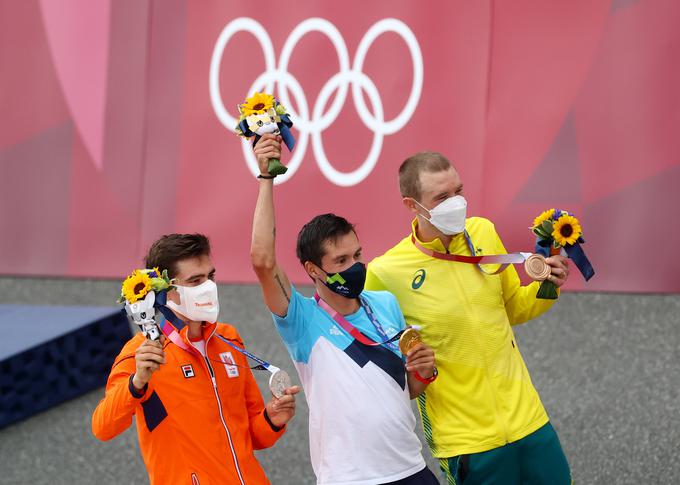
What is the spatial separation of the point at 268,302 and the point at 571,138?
139 inches

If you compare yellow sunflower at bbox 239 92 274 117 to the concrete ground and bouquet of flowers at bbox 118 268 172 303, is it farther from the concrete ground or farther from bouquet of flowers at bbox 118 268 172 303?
the concrete ground

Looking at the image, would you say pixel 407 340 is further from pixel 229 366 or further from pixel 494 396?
pixel 229 366

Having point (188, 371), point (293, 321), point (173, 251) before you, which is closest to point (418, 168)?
point (293, 321)

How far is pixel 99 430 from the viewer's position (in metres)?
3.64

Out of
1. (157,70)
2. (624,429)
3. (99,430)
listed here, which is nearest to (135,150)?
(157,70)

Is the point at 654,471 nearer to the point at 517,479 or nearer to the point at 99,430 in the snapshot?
the point at 517,479

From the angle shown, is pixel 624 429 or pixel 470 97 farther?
pixel 470 97

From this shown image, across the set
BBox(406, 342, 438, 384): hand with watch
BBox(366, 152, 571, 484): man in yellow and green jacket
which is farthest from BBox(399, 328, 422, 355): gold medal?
BBox(366, 152, 571, 484): man in yellow and green jacket

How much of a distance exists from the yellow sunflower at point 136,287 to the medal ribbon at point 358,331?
2.16ft

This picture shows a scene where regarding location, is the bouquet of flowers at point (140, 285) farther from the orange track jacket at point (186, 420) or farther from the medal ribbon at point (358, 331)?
the medal ribbon at point (358, 331)

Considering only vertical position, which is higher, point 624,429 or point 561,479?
point 561,479

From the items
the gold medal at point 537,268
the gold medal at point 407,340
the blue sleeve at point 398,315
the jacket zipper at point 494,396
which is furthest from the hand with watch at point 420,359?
the gold medal at point 537,268

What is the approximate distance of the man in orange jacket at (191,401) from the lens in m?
3.67

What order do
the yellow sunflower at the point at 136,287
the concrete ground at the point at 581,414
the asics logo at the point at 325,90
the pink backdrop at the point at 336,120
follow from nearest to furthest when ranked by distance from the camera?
the yellow sunflower at the point at 136,287 → the concrete ground at the point at 581,414 → the pink backdrop at the point at 336,120 → the asics logo at the point at 325,90
